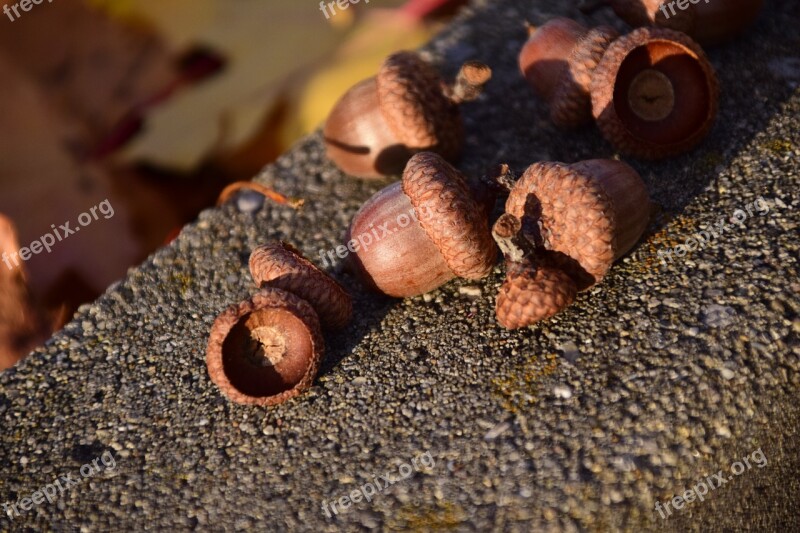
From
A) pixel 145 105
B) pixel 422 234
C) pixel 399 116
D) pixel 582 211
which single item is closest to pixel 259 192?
pixel 399 116

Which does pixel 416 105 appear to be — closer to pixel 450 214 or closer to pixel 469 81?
pixel 469 81

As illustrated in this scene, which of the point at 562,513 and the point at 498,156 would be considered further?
the point at 498,156

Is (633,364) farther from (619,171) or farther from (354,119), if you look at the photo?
(354,119)

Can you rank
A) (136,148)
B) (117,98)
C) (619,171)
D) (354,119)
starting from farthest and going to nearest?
(117,98)
(136,148)
(354,119)
(619,171)

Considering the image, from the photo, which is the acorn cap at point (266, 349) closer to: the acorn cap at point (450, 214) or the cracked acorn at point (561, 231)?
the acorn cap at point (450, 214)

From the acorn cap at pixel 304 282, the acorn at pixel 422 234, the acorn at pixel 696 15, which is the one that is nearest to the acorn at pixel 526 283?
the acorn at pixel 422 234

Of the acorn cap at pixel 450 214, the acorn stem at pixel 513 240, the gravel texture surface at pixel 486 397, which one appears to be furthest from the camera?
the acorn cap at pixel 450 214

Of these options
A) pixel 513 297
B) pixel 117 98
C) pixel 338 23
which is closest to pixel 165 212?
pixel 117 98
